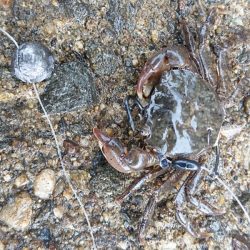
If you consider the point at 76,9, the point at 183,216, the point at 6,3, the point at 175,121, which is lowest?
the point at 183,216

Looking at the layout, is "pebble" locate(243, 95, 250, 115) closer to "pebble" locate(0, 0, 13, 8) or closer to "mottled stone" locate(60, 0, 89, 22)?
"mottled stone" locate(60, 0, 89, 22)

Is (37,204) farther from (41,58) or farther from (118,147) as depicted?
(41,58)

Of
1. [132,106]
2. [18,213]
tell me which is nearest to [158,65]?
[132,106]

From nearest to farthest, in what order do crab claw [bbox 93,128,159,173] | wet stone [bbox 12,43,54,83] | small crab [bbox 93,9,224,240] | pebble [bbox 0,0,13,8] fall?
wet stone [bbox 12,43,54,83], crab claw [bbox 93,128,159,173], pebble [bbox 0,0,13,8], small crab [bbox 93,9,224,240]

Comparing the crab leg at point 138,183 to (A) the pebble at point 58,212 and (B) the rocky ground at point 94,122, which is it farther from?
(A) the pebble at point 58,212

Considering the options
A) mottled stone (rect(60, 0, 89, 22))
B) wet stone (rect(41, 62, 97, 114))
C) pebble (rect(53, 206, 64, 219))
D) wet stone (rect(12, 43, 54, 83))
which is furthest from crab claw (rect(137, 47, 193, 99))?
pebble (rect(53, 206, 64, 219))

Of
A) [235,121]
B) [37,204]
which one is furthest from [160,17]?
[37,204]

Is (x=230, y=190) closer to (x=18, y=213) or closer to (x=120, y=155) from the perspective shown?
(x=120, y=155)
